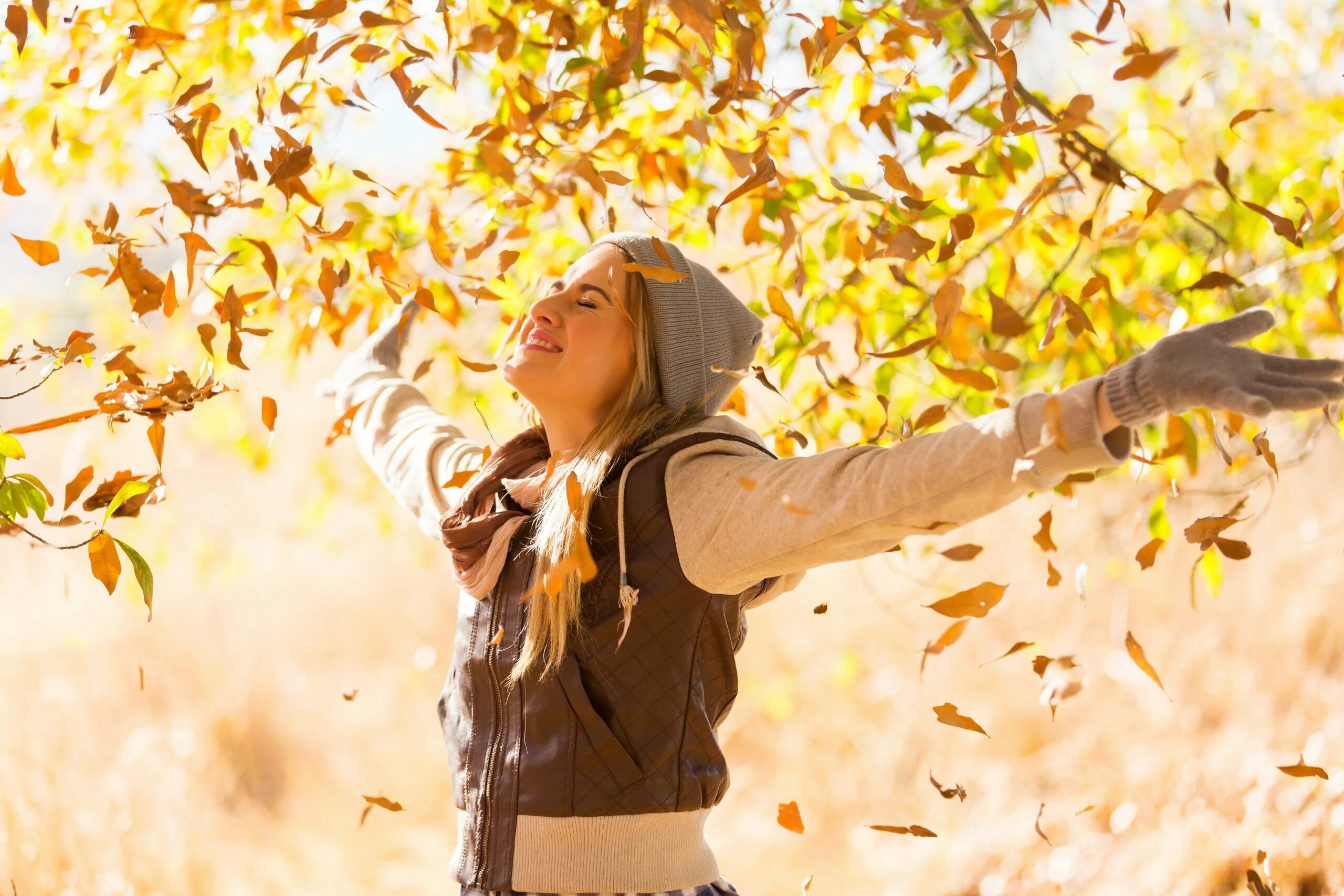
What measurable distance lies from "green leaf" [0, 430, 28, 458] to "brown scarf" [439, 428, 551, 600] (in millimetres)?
473

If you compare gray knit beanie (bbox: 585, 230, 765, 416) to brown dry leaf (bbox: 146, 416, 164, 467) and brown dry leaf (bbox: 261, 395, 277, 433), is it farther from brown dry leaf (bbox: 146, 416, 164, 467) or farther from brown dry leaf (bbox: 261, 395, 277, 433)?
brown dry leaf (bbox: 146, 416, 164, 467)

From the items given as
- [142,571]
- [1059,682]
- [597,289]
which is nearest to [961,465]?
[1059,682]

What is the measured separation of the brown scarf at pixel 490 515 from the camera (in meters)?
1.38

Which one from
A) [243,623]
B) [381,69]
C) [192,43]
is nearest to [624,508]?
[381,69]

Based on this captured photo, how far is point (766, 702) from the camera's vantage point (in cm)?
361

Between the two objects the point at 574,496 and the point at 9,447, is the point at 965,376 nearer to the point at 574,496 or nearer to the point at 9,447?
the point at 574,496

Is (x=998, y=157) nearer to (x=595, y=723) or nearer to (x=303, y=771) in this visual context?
(x=595, y=723)

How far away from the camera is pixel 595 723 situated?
1286 millimetres

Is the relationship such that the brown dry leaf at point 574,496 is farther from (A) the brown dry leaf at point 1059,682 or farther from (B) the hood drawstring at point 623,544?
(A) the brown dry leaf at point 1059,682

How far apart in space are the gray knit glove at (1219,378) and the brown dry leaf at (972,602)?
28 cm

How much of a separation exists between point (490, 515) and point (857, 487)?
55 cm

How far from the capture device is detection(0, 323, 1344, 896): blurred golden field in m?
3.18

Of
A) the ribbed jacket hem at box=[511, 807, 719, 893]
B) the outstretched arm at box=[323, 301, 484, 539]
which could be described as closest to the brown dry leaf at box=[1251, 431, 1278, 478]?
the ribbed jacket hem at box=[511, 807, 719, 893]

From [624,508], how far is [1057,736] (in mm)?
2902
